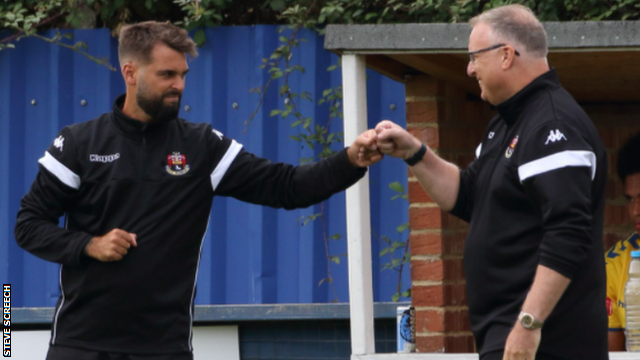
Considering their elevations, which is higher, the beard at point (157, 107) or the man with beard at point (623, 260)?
the beard at point (157, 107)

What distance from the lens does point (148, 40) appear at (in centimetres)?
361

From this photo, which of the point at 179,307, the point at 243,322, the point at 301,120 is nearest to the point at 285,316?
the point at 243,322

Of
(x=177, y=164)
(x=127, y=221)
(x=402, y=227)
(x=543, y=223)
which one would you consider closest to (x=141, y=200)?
(x=127, y=221)

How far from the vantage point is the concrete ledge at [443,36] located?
3.86m

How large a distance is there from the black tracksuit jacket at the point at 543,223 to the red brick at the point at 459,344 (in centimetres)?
171

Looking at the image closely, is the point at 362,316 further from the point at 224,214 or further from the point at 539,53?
the point at 224,214

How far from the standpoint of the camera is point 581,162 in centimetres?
282

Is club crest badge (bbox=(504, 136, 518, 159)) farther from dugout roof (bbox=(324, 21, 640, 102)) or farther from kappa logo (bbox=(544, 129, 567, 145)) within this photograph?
dugout roof (bbox=(324, 21, 640, 102))

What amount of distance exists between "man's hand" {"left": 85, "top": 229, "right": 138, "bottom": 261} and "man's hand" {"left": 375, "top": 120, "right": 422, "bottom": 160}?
1.00m

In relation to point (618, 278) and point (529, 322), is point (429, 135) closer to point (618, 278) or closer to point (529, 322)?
point (618, 278)

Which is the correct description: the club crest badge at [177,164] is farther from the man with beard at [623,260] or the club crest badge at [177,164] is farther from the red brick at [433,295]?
the man with beard at [623,260]

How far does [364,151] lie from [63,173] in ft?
3.68

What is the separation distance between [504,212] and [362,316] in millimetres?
1372

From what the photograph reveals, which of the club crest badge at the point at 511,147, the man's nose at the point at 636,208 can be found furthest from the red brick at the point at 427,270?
A: the club crest badge at the point at 511,147
